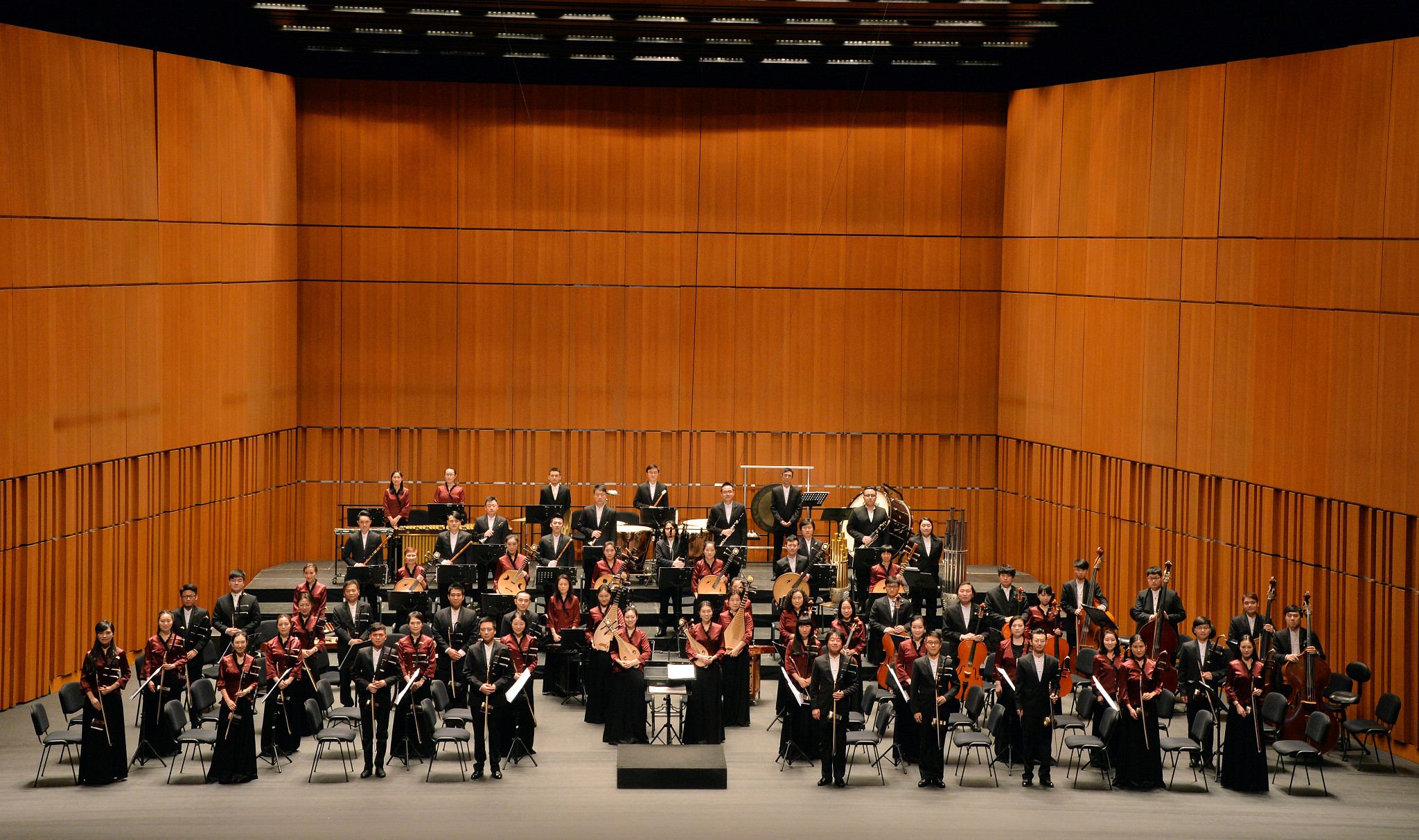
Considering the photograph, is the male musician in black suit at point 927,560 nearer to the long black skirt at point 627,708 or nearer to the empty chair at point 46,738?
the long black skirt at point 627,708

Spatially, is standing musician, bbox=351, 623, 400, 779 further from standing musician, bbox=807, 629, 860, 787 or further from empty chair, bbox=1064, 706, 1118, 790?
empty chair, bbox=1064, 706, 1118, 790

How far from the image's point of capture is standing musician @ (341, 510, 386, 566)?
13.8 metres

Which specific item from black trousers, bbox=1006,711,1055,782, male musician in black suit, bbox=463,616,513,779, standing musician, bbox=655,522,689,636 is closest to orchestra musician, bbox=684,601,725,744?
male musician in black suit, bbox=463,616,513,779

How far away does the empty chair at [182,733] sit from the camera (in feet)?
34.1

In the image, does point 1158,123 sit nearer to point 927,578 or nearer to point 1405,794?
point 927,578

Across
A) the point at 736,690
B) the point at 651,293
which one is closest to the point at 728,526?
the point at 736,690

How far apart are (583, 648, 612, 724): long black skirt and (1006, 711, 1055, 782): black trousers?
3.59 metres

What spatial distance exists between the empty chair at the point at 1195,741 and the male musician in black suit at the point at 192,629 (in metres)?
7.65

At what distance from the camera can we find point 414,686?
1089 cm

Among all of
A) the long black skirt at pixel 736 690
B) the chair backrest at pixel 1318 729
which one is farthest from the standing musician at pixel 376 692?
the chair backrest at pixel 1318 729

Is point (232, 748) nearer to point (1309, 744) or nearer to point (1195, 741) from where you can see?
point (1195, 741)

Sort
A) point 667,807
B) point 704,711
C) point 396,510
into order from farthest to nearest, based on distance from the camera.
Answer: point 396,510
point 704,711
point 667,807

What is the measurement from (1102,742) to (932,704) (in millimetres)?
1300

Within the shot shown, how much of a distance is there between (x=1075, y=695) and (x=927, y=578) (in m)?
1.71
